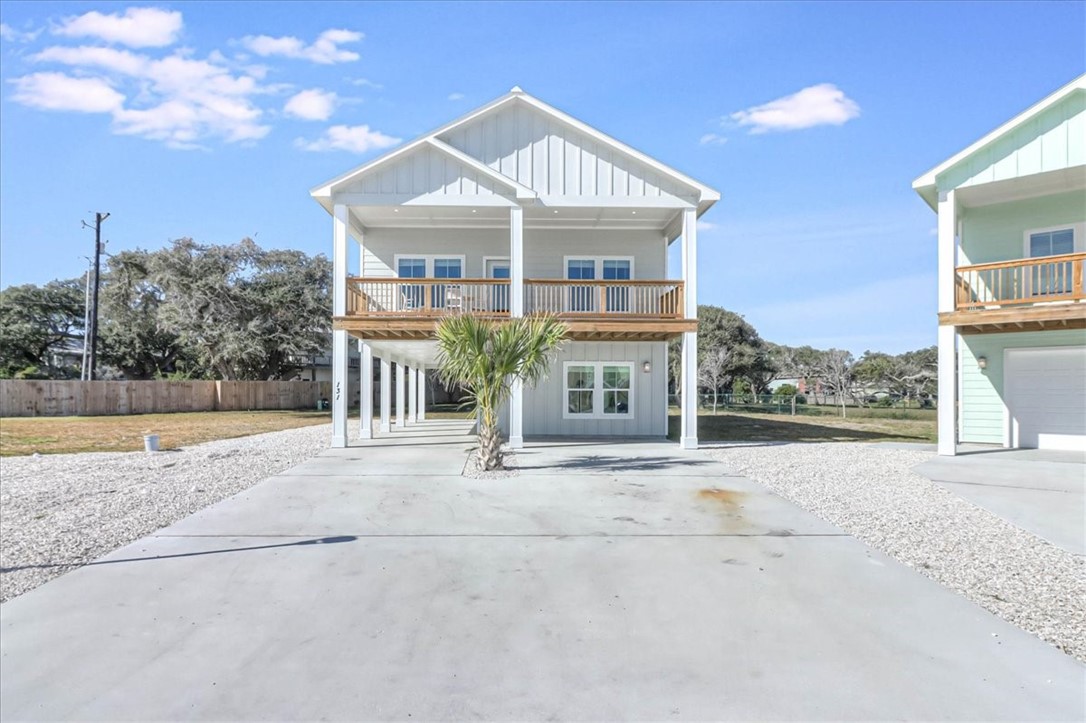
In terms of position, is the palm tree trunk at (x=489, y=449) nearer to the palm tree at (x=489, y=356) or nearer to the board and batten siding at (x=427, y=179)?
the palm tree at (x=489, y=356)

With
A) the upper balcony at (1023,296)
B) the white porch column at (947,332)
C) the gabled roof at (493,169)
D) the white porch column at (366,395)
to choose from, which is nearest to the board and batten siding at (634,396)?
the white porch column at (366,395)

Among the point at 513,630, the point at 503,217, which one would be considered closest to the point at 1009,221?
the point at 503,217

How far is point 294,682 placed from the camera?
137 inches

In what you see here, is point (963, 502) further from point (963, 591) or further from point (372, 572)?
point (372, 572)

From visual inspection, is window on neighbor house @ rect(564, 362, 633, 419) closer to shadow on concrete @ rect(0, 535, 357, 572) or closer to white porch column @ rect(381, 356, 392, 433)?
white porch column @ rect(381, 356, 392, 433)

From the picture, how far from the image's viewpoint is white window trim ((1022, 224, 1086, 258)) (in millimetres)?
13336

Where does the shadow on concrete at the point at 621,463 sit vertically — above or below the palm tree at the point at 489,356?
below

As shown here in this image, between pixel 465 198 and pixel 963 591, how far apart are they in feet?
39.8

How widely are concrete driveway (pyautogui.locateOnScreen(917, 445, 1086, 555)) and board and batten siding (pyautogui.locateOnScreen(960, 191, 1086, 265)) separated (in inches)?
193

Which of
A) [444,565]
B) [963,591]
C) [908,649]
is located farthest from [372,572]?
[963,591]

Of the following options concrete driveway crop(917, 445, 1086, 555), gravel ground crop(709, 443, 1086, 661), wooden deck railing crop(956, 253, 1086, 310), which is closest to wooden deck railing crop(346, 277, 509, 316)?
gravel ground crop(709, 443, 1086, 661)

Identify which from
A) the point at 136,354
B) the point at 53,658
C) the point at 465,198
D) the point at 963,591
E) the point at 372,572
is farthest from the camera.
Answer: the point at 136,354

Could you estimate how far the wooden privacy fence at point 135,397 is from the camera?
27250 mm

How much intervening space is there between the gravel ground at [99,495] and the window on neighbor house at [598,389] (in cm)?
686
